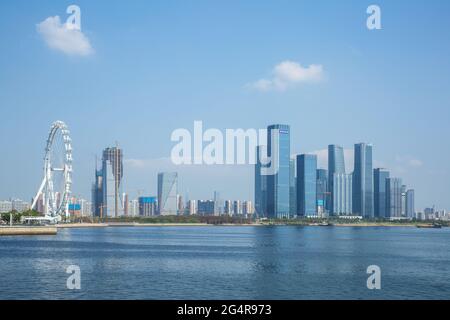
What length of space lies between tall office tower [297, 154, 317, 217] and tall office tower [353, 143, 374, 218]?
12964 millimetres

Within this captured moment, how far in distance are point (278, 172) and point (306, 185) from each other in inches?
919

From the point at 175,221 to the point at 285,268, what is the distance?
445ft

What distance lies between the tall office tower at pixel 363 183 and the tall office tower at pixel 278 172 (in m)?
19.5

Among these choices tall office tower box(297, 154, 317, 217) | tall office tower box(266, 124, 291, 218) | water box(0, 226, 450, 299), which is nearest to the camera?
water box(0, 226, 450, 299)

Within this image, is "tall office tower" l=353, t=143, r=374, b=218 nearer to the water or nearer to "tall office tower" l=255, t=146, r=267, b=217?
"tall office tower" l=255, t=146, r=267, b=217

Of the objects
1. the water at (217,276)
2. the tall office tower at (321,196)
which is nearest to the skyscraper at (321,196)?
the tall office tower at (321,196)

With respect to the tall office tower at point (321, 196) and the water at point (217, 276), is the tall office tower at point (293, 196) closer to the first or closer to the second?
the tall office tower at point (321, 196)

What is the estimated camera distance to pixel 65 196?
10350 cm

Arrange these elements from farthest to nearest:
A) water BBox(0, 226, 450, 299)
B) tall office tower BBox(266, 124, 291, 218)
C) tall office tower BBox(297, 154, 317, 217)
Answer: tall office tower BBox(297, 154, 317, 217)
tall office tower BBox(266, 124, 291, 218)
water BBox(0, 226, 450, 299)

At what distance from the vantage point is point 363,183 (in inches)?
Result: 7279

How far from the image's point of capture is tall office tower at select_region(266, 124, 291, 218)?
154 m

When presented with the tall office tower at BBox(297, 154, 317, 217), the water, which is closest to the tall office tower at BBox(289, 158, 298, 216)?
the tall office tower at BBox(297, 154, 317, 217)

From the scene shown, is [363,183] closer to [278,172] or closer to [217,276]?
[278,172]
